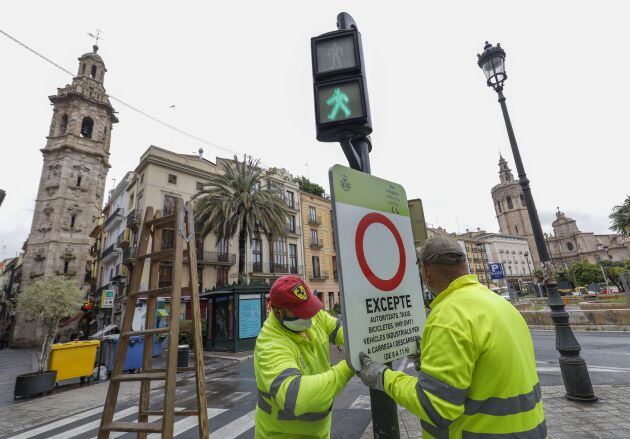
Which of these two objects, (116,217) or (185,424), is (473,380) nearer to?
(185,424)

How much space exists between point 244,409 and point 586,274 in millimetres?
64118

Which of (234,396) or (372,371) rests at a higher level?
(372,371)

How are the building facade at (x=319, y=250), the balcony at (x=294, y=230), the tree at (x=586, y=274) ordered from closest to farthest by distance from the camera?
1. the balcony at (x=294, y=230)
2. the building facade at (x=319, y=250)
3. the tree at (x=586, y=274)

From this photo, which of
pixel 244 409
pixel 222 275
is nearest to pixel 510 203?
pixel 222 275

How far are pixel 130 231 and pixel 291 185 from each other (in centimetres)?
1675

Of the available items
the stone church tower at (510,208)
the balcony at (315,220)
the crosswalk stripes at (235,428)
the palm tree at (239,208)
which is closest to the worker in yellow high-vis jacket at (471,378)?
the crosswalk stripes at (235,428)

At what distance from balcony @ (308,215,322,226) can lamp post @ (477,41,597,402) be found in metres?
30.3

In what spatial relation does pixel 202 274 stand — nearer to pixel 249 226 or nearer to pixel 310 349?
pixel 249 226

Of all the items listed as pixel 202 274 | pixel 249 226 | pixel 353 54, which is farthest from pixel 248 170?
pixel 353 54

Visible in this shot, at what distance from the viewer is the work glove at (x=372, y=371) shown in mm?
1409

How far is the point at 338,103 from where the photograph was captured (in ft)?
7.49

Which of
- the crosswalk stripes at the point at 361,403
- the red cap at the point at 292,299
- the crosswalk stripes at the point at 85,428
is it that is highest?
the red cap at the point at 292,299

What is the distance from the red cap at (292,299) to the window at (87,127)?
47.6 m

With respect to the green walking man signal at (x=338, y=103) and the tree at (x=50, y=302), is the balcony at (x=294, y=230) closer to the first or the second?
the tree at (x=50, y=302)
